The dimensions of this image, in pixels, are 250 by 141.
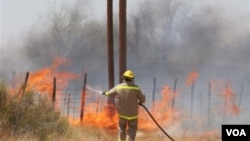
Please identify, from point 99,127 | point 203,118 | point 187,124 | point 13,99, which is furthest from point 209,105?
point 13,99

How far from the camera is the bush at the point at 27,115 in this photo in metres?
15.3

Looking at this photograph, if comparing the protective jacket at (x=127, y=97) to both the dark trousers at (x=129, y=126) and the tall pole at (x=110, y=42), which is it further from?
the tall pole at (x=110, y=42)

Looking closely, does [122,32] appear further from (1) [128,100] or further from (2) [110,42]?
(1) [128,100]

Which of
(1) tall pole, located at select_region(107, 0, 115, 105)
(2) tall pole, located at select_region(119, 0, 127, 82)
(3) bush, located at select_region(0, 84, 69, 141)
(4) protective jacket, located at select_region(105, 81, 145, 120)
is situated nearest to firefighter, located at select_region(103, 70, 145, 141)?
(4) protective jacket, located at select_region(105, 81, 145, 120)

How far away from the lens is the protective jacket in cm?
1420

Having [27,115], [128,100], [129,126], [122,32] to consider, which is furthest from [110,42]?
[128,100]

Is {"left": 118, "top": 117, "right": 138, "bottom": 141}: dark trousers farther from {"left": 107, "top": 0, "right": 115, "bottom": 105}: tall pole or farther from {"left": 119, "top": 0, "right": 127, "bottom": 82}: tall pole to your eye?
{"left": 107, "top": 0, "right": 115, "bottom": 105}: tall pole

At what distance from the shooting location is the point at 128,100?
14.3 meters

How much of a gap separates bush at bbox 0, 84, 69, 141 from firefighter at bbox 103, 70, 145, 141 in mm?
2725

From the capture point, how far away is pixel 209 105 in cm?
3525

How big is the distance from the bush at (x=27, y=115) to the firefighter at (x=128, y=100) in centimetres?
272

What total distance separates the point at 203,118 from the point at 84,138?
16.5 m

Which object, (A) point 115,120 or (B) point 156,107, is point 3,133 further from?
(B) point 156,107

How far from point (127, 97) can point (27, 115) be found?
3.38m
